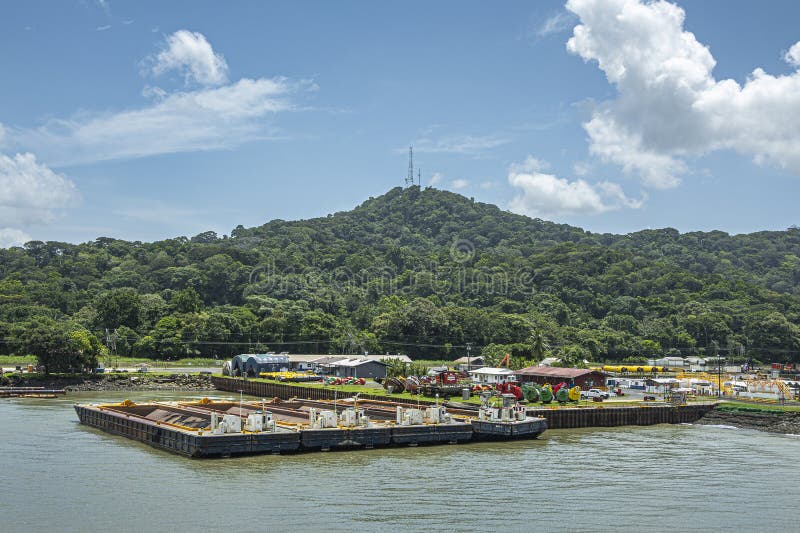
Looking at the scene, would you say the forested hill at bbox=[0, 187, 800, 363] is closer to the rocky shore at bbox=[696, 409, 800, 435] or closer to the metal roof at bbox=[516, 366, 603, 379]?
the metal roof at bbox=[516, 366, 603, 379]

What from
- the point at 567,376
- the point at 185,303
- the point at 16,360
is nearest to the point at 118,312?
the point at 185,303

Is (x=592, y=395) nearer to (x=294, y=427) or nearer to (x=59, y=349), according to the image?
(x=294, y=427)

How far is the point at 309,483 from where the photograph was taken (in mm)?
32906

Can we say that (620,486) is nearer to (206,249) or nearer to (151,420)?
(151,420)

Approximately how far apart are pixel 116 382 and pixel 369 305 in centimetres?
6930

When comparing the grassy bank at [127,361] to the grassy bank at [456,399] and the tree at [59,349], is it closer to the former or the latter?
the tree at [59,349]

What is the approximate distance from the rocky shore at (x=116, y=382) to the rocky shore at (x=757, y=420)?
5217 cm

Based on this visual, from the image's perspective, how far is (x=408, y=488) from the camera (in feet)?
106

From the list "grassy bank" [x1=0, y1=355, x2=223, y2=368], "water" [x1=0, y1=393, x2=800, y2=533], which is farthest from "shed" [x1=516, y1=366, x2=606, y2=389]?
"grassy bank" [x1=0, y1=355, x2=223, y2=368]

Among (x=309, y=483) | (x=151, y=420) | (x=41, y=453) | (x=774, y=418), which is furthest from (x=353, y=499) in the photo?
(x=774, y=418)

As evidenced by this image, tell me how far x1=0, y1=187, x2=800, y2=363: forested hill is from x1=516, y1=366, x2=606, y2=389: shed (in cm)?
2460

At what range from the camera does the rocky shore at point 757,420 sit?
5212 cm

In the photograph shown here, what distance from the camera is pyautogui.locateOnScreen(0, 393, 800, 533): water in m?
27.4

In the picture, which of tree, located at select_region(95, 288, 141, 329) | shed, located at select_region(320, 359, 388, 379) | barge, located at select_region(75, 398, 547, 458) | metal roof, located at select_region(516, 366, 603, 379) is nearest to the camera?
barge, located at select_region(75, 398, 547, 458)
